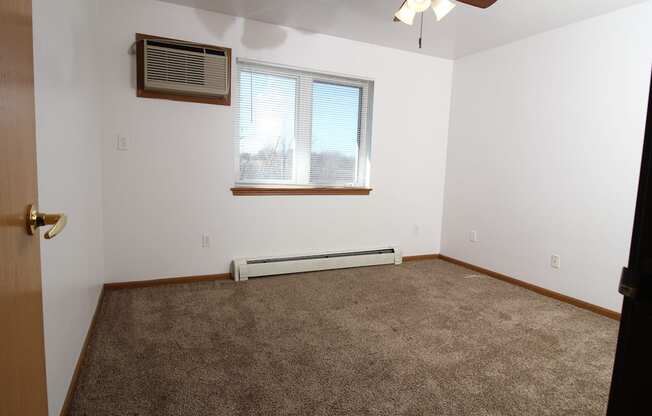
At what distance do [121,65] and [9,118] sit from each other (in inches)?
106

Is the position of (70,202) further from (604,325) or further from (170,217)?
(604,325)

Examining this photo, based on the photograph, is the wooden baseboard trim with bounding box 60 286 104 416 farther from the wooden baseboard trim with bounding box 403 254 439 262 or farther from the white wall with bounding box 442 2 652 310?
the white wall with bounding box 442 2 652 310

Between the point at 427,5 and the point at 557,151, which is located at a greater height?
the point at 427,5

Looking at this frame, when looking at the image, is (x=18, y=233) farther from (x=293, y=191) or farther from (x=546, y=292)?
(x=546, y=292)

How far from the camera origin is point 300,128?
12.2 ft

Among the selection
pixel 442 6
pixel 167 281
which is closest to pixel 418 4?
pixel 442 6

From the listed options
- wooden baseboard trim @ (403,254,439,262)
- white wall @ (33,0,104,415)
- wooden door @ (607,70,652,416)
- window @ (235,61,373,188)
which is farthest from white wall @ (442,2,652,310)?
white wall @ (33,0,104,415)

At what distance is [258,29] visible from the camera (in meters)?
3.34

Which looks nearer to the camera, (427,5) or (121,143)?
(427,5)

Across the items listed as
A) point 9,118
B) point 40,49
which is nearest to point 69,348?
point 40,49

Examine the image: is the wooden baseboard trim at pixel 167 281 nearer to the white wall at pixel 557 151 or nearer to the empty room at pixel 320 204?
the empty room at pixel 320 204

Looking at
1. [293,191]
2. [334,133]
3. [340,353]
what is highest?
[334,133]

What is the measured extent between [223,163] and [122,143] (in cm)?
82

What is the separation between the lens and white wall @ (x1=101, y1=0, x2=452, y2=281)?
2.98m
